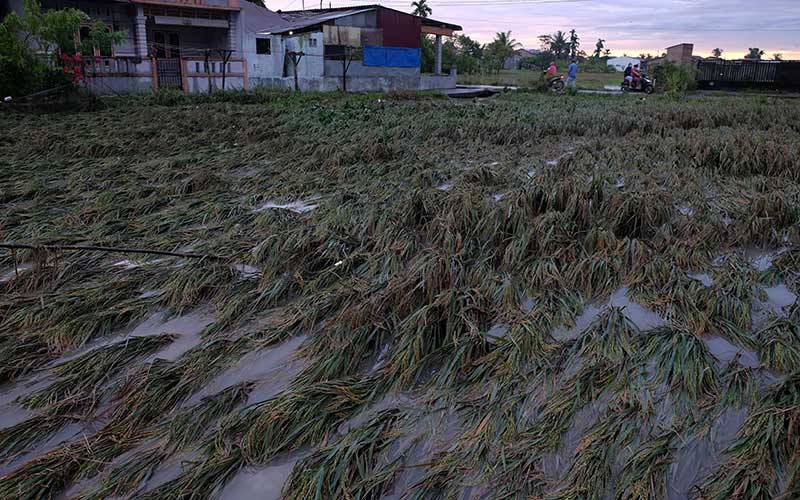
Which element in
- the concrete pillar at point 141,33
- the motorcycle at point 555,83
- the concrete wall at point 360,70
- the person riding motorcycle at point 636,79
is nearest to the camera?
the concrete pillar at point 141,33

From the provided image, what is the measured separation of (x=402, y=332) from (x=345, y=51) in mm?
23592

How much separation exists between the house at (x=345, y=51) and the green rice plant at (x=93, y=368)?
18496 millimetres

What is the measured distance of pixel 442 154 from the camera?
812 centimetres

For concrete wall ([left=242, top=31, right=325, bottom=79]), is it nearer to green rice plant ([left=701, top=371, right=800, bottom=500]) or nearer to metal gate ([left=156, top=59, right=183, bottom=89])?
metal gate ([left=156, top=59, right=183, bottom=89])

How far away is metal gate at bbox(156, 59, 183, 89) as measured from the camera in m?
18.3

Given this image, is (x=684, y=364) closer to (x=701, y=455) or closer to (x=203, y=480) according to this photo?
(x=701, y=455)

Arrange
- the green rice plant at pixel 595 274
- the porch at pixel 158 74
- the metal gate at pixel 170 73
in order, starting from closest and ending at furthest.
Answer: the green rice plant at pixel 595 274, the porch at pixel 158 74, the metal gate at pixel 170 73

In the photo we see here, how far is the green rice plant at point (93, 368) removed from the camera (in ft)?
8.41

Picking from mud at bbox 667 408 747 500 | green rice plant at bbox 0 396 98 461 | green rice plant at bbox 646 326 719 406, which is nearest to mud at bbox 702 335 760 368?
green rice plant at bbox 646 326 719 406

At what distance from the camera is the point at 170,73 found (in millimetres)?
18578

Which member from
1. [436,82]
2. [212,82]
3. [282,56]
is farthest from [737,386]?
[436,82]

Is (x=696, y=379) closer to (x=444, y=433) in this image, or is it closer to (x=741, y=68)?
(x=444, y=433)

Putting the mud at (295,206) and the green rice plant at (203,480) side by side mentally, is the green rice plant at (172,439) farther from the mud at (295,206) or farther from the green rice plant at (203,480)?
the mud at (295,206)

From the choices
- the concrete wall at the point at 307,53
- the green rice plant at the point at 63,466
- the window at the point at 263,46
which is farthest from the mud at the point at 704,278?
the window at the point at 263,46
